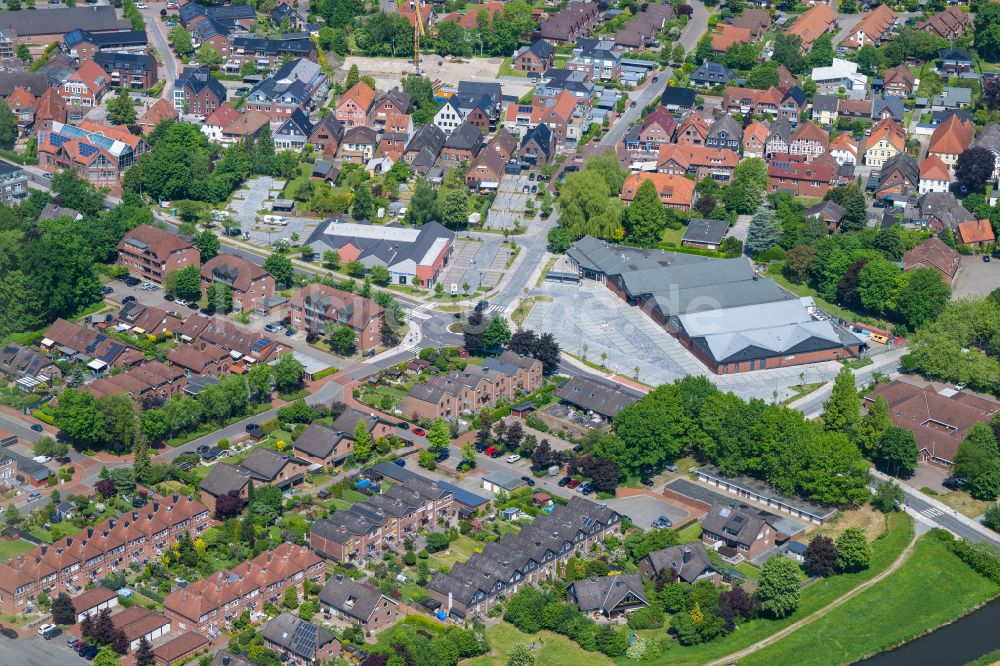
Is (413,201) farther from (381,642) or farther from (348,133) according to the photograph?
(381,642)

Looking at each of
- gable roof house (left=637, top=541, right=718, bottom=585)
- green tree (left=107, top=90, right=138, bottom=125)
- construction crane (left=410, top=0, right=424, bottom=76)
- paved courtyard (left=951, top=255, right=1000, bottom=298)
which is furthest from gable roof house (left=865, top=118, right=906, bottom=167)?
green tree (left=107, top=90, right=138, bottom=125)

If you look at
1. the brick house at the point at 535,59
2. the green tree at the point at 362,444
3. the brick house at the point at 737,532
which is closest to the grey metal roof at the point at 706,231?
the brick house at the point at 737,532

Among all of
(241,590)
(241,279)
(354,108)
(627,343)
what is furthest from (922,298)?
(354,108)

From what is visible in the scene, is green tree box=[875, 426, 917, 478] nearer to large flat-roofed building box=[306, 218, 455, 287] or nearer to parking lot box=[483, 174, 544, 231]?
large flat-roofed building box=[306, 218, 455, 287]

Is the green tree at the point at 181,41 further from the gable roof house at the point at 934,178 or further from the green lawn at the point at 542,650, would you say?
the green lawn at the point at 542,650

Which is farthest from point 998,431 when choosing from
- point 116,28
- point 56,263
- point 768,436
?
point 116,28
